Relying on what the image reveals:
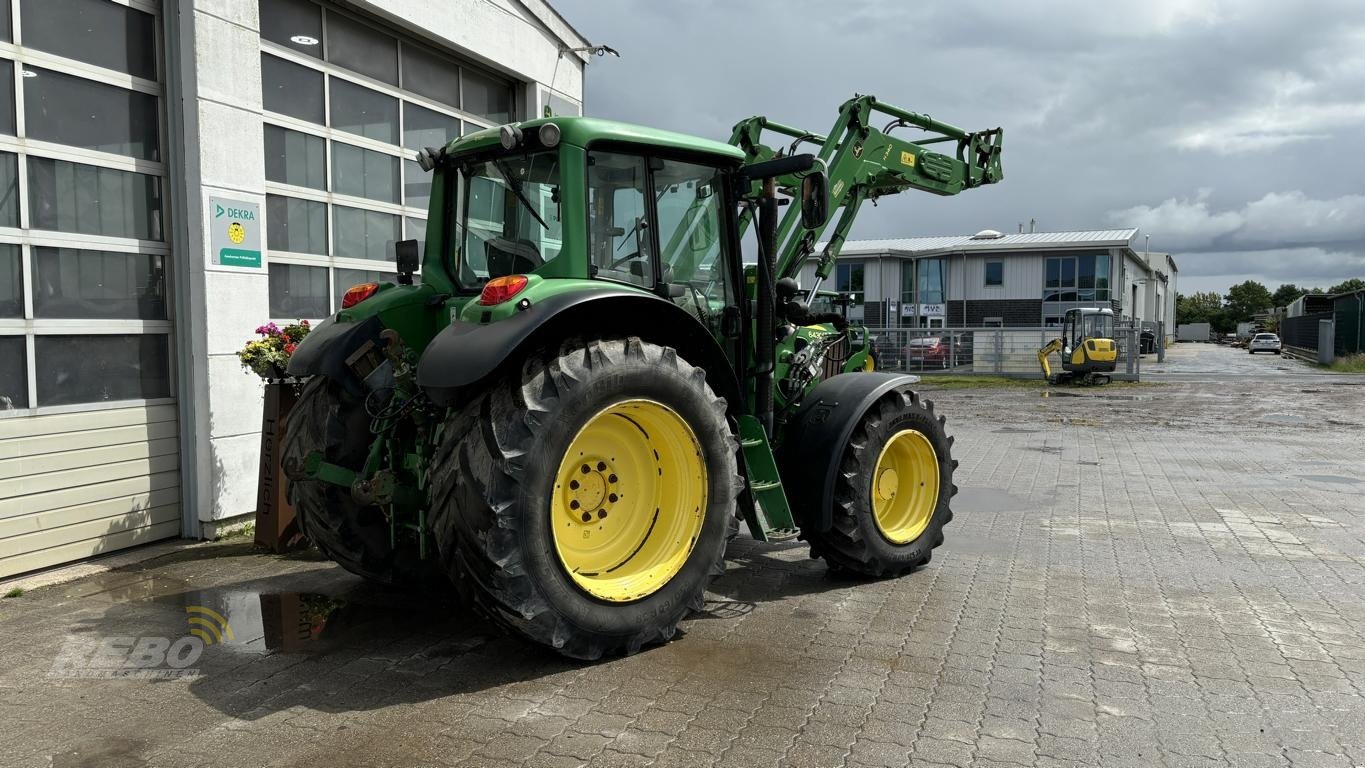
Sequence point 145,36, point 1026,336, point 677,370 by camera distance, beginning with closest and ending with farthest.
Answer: point 677,370 < point 145,36 < point 1026,336

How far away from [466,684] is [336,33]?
6.27 metres

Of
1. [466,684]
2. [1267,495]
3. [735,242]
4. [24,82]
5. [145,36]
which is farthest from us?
[1267,495]

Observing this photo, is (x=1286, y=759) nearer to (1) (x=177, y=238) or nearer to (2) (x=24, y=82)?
(1) (x=177, y=238)

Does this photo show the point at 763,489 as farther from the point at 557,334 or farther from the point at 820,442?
the point at 557,334

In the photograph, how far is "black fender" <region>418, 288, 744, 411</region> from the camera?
4020mm

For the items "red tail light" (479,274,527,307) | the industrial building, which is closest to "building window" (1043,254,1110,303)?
the industrial building

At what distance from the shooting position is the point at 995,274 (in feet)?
152

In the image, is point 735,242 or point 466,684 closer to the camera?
point 466,684

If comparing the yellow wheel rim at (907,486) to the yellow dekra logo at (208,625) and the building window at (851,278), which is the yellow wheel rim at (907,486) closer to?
the yellow dekra logo at (208,625)

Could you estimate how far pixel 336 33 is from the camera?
8211 millimetres

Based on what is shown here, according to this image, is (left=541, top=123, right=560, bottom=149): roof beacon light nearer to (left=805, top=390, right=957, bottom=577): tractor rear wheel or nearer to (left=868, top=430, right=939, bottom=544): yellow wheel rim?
(left=805, top=390, right=957, bottom=577): tractor rear wheel

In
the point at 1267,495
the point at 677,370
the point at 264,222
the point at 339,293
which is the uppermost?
the point at 264,222

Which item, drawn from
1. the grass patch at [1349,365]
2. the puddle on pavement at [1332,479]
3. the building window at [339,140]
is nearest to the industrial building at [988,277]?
the grass patch at [1349,365]

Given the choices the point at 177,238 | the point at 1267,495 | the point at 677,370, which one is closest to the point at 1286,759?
the point at 677,370
